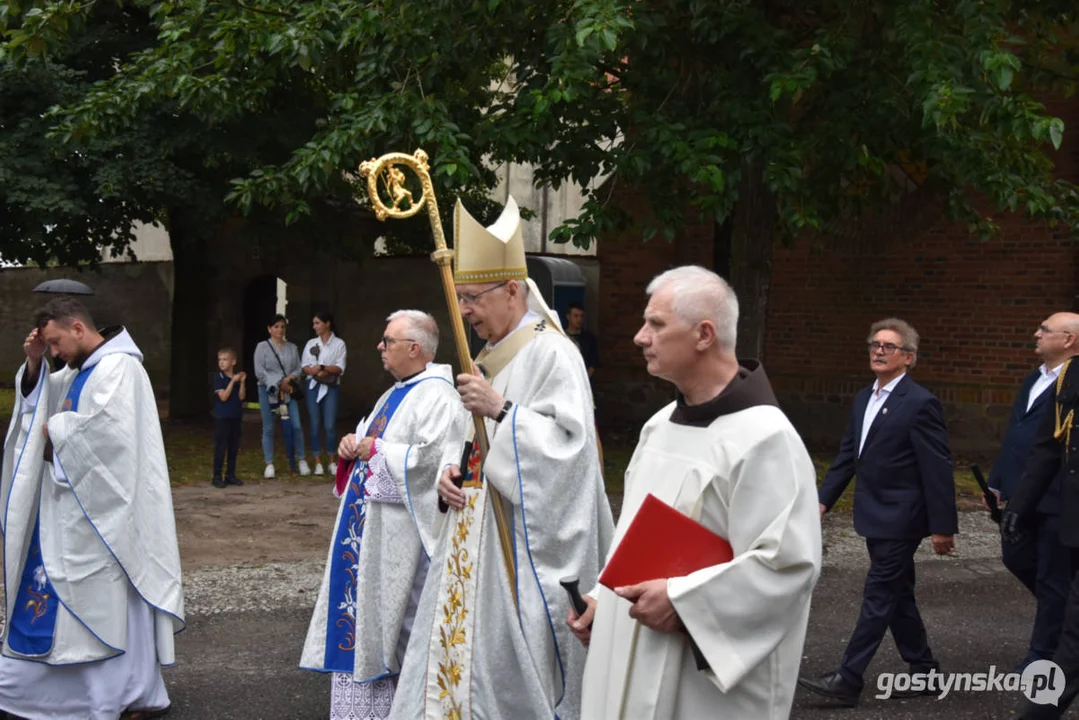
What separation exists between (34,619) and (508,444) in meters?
2.61

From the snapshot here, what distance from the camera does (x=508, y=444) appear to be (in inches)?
168

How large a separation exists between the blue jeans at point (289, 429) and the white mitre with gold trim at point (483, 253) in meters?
9.14

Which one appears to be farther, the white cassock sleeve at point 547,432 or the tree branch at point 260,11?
the tree branch at point 260,11

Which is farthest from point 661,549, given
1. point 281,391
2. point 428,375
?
A: point 281,391

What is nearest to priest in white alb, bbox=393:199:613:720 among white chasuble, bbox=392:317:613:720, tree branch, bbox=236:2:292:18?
white chasuble, bbox=392:317:613:720

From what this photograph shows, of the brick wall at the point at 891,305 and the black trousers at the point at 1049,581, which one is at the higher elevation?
the brick wall at the point at 891,305

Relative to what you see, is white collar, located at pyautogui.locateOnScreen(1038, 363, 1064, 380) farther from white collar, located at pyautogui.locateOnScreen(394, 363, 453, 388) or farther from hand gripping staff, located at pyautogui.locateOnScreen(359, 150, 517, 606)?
hand gripping staff, located at pyautogui.locateOnScreen(359, 150, 517, 606)

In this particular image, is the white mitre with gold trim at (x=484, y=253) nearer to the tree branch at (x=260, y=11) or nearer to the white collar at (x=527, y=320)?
the white collar at (x=527, y=320)

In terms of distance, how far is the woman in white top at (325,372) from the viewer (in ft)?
44.2

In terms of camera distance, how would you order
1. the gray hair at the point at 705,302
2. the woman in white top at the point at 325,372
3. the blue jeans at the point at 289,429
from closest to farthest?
the gray hair at the point at 705,302
the blue jeans at the point at 289,429
the woman in white top at the point at 325,372

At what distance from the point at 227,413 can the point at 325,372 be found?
1262mm

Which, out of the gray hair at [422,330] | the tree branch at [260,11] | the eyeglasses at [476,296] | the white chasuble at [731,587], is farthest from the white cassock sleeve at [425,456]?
the tree branch at [260,11]

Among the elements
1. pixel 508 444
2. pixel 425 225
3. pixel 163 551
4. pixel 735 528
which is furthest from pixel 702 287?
pixel 425 225

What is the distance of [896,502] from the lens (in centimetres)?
595
